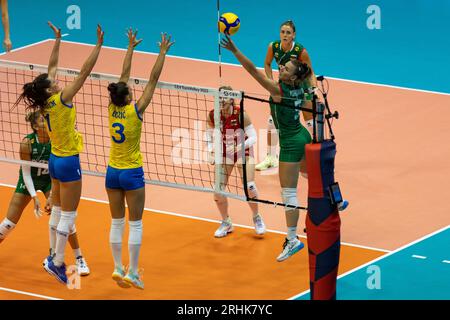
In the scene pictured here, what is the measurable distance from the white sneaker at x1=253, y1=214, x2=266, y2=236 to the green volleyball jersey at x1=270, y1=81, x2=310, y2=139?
1698mm

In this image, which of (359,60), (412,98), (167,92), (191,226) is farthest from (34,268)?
(359,60)

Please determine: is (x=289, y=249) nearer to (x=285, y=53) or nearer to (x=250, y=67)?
(x=250, y=67)

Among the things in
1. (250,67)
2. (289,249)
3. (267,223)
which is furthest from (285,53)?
(289,249)

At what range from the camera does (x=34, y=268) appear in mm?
15633

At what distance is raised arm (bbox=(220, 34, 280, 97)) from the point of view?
14344 millimetres

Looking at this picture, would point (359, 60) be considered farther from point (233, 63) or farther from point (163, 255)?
point (163, 255)

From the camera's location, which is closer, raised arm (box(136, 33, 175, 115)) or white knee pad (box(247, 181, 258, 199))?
raised arm (box(136, 33, 175, 115))

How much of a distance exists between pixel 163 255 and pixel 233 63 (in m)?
9.63

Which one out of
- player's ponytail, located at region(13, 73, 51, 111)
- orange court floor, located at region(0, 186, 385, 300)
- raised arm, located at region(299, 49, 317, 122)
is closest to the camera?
player's ponytail, located at region(13, 73, 51, 111)

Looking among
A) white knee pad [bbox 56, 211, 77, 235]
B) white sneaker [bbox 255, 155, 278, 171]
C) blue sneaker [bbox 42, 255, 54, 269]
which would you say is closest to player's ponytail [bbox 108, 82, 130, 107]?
→ white knee pad [bbox 56, 211, 77, 235]

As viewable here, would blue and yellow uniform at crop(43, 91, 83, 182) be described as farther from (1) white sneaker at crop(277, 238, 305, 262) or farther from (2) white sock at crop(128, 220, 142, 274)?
(1) white sneaker at crop(277, 238, 305, 262)

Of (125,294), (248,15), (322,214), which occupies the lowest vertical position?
(125,294)

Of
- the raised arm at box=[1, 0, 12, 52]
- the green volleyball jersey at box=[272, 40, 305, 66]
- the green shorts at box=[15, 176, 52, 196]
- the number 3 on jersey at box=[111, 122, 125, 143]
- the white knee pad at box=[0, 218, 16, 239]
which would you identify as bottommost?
the white knee pad at box=[0, 218, 16, 239]

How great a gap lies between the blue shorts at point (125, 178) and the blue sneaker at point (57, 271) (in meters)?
1.51
